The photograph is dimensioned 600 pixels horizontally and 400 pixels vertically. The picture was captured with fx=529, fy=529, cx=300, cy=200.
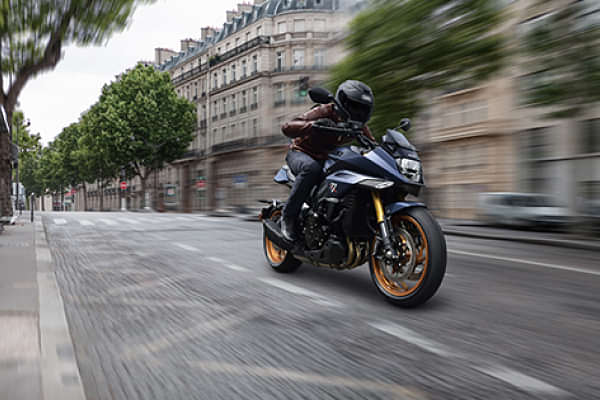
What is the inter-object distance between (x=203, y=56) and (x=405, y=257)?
58.7m

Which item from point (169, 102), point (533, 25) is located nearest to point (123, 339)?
point (533, 25)

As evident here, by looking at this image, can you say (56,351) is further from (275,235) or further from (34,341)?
(275,235)

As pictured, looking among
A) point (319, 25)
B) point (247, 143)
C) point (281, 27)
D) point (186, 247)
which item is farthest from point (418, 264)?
point (281, 27)

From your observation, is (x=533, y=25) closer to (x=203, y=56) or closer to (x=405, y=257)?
(x=405, y=257)

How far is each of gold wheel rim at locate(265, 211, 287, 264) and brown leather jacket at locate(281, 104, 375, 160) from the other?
37.9 inches

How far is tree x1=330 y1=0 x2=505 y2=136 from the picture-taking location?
1008 cm

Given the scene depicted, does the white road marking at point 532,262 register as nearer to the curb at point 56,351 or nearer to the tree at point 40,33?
the curb at point 56,351

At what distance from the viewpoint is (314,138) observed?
15.0 feet

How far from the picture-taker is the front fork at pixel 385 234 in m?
3.56

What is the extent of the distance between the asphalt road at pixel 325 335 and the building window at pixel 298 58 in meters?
40.9

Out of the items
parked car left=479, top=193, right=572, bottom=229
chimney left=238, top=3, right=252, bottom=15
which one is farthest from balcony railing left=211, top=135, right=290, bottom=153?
parked car left=479, top=193, right=572, bottom=229

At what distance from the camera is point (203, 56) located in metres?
58.8

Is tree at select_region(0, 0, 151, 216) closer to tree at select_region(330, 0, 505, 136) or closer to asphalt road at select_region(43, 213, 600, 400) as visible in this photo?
tree at select_region(330, 0, 505, 136)

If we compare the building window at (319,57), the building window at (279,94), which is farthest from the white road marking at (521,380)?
the building window at (319,57)
